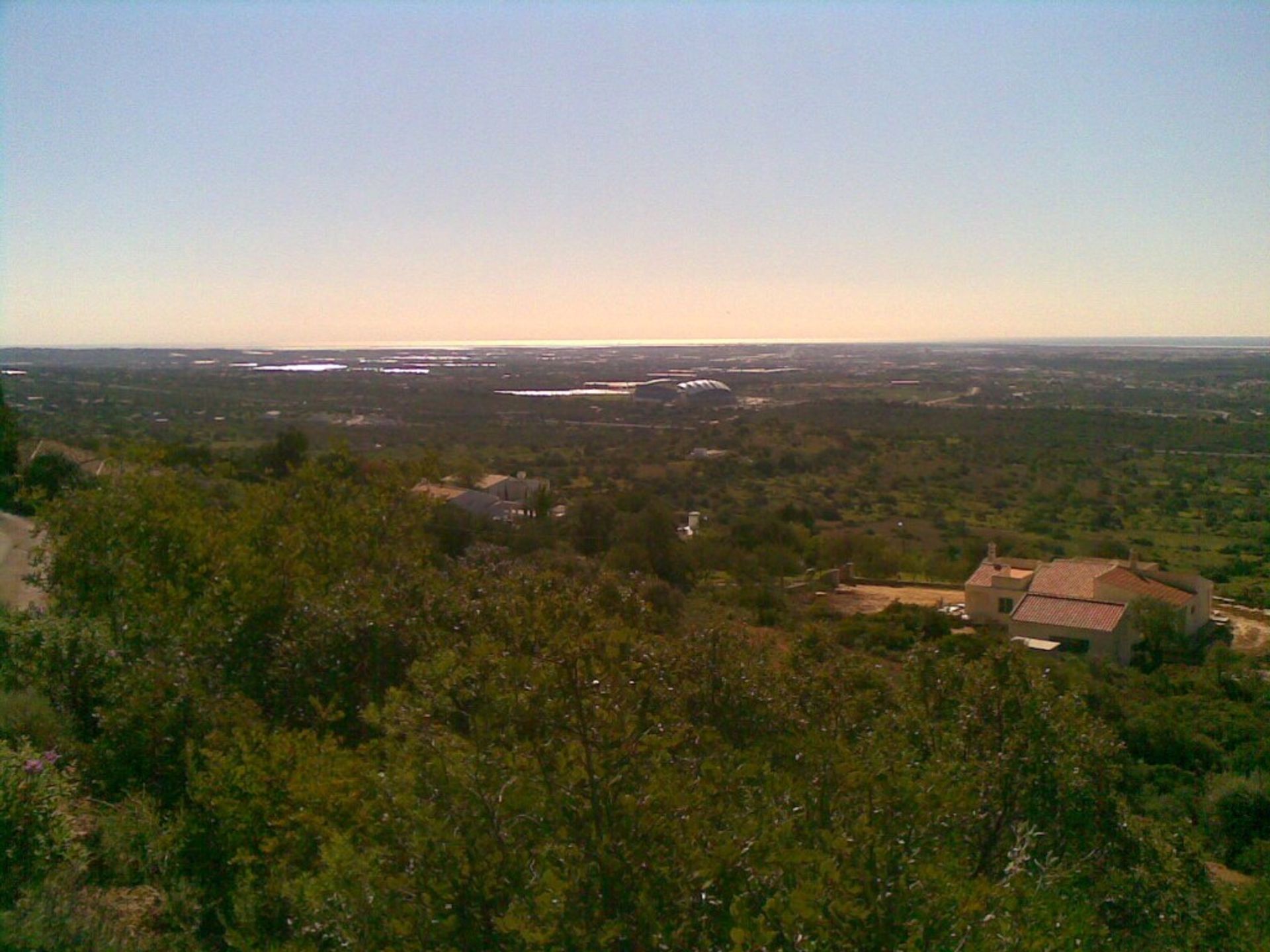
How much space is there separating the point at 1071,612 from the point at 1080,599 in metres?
0.95

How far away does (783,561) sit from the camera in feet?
96.4

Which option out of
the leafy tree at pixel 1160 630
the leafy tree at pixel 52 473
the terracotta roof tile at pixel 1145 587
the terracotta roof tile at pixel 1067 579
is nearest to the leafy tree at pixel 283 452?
the leafy tree at pixel 52 473

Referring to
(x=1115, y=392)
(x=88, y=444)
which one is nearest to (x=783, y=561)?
(x=88, y=444)

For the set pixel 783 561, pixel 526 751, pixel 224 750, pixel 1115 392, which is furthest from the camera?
pixel 1115 392

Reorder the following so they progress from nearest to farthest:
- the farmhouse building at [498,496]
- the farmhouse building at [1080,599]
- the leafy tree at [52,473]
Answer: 1. the leafy tree at [52,473]
2. the farmhouse building at [1080,599]
3. the farmhouse building at [498,496]

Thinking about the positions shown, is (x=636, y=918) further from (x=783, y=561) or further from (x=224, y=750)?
(x=783, y=561)

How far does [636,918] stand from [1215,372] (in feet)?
287

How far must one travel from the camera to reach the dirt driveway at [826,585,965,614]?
25578 millimetres

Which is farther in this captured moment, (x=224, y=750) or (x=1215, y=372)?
(x=1215, y=372)

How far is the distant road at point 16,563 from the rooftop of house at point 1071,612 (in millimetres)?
18869

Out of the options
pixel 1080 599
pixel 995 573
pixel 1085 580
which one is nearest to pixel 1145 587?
pixel 1085 580

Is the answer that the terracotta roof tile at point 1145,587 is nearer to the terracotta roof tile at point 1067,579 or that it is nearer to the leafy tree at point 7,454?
the terracotta roof tile at point 1067,579

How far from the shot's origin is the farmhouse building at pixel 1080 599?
21.7 metres

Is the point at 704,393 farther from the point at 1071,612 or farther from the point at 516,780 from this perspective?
the point at 516,780
